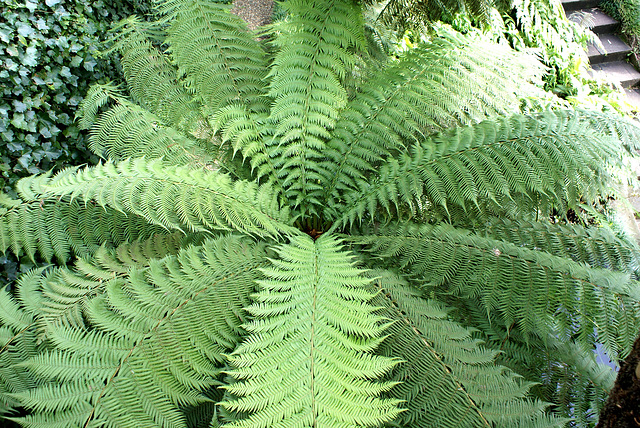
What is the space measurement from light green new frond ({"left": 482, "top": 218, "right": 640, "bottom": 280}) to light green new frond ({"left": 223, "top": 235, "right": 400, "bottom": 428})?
2.94 ft

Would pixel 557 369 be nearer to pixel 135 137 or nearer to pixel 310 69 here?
pixel 310 69

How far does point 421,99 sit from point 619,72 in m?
4.26

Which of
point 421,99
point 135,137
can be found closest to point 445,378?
point 421,99


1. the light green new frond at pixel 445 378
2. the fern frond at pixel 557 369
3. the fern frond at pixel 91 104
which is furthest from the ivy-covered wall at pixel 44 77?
the fern frond at pixel 557 369

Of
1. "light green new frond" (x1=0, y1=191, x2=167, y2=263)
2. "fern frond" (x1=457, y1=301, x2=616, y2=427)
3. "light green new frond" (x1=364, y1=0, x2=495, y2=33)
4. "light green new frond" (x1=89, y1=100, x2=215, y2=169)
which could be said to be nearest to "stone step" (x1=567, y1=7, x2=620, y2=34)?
"light green new frond" (x1=364, y1=0, x2=495, y2=33)

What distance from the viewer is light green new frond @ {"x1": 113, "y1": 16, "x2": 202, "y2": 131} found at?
2090mm

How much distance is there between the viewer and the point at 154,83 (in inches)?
83.4

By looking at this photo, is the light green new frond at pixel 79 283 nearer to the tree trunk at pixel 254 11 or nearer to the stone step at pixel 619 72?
the tree trunk at pixel 254 11

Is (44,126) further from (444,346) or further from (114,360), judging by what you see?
(444,346)

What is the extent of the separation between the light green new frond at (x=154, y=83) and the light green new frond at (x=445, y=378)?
57.2 inches

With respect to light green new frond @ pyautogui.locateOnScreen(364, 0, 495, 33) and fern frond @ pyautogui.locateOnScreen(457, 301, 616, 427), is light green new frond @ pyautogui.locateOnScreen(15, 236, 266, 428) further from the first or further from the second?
light green new frond @ pyautogui.locateOnScreen(364, 0, 495, 33)

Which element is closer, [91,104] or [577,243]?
[577,243]

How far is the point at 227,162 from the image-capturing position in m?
2.16

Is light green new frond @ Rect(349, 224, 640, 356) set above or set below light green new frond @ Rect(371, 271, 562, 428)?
above
